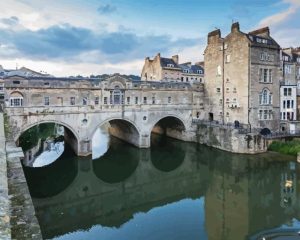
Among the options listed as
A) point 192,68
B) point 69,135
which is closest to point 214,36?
point 69,135

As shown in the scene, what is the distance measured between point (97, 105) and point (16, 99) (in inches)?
337

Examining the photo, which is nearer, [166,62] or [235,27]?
[235,27]

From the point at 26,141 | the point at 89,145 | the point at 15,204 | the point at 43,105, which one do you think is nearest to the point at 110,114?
the point at 89,145

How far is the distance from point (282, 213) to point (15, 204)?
647 inches

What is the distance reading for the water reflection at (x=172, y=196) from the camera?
677 inches

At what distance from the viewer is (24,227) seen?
7.55 m

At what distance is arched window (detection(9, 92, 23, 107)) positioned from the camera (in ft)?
95.4

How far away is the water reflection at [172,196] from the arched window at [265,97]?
780 cm

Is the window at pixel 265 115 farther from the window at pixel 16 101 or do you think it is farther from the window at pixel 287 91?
the window at pixel 16 101

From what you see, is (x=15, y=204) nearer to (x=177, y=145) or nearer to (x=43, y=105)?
(x=43, y=105)

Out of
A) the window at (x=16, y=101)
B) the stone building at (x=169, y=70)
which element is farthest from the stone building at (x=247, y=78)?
the window at (x=16, y=101)

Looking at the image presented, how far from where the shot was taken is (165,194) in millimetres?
23734

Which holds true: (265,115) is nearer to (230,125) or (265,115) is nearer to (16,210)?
(230,125)

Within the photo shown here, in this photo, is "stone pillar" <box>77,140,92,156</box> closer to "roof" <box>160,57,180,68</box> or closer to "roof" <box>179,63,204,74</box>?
"roof" <box>160,57,180,68</box>
